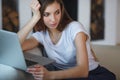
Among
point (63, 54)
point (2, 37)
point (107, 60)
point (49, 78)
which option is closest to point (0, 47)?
point (2, 37)

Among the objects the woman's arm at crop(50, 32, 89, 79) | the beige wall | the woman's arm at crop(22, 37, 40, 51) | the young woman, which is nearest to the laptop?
the woman's arm at crop(50, 32, 89, 79)

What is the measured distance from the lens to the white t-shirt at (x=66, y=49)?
137 centimetres

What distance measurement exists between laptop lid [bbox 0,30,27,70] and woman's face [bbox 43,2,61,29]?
0.40 m

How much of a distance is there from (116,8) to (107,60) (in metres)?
2.27

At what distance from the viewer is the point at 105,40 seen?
3812mm

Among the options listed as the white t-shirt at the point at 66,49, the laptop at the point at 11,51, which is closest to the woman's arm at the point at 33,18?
the white t-shirt at the point at 66,49

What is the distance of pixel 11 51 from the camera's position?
3.28 feet

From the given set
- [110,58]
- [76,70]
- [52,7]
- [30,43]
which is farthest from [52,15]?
[110,58]

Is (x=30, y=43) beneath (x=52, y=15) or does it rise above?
beneath

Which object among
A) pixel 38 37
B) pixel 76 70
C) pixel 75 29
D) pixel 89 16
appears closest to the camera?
pixel 76 70

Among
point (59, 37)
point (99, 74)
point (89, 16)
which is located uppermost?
point (59, 37)

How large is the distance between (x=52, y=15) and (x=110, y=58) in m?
0.53

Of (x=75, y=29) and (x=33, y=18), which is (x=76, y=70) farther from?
(x=33, y=18)

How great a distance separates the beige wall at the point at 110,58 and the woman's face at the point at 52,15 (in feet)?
1.44
